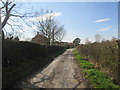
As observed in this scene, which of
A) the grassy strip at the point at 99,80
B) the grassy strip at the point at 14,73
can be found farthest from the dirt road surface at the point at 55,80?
the grassy strip at the point at 14,73

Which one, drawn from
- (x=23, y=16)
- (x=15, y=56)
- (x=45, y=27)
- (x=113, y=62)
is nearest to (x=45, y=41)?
(x=45, y=27)

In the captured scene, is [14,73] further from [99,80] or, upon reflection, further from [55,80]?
[99,80]

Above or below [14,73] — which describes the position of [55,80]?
below

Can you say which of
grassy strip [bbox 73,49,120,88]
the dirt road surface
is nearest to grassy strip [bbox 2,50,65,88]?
the dirt road surface

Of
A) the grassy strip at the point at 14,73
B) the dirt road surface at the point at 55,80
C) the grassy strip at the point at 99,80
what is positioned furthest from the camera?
the grassy strip at the point at 14,73

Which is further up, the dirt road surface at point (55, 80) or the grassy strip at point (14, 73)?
the grassy strip at point (14, 73)

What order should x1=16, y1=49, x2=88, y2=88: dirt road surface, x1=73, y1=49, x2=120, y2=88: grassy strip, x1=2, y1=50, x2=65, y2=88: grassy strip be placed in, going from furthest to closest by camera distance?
x1=2, y1=50, x2=65, y2=88: grassy strip → x1=16, y1=49, x2=88, y2=88: dirt road surface → x1=73, y1=49, x2=120, y2=88: grassy strip

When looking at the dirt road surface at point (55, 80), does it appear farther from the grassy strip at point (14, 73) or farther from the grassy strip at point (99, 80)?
the grassy strip at point (14, 73)

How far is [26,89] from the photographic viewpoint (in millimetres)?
5641

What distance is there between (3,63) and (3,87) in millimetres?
4206

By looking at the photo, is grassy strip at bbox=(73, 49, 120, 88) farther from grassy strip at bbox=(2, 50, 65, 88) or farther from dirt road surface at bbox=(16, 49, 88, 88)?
grassy strip at bbox=(2, 50, 65, 88)

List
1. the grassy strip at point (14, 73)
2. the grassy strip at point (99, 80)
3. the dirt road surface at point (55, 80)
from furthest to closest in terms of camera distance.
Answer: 1. the grassy strip at point (14, 73)
2. the dirt road surface at point (55, 80)
3. the grassy strip at point (99, 80)

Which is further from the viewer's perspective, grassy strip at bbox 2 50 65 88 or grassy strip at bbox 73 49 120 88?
grassy strip at bbox 2 50 65 88

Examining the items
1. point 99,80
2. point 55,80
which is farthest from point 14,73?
point 99,80
